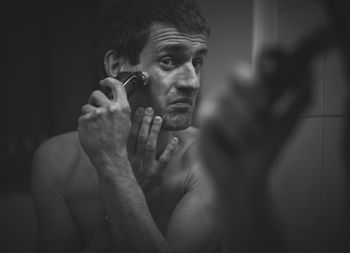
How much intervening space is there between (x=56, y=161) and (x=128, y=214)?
413 mm

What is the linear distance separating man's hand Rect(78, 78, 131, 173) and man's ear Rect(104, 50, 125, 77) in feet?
0.92

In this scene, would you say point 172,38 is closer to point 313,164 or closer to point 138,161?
point 138,161

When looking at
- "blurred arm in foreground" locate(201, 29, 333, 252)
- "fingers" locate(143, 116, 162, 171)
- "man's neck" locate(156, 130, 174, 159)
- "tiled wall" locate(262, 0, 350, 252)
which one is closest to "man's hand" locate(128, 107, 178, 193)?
"fingers" locate(143, 116, 162, 171)

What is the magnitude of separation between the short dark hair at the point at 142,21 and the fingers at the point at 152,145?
209mm

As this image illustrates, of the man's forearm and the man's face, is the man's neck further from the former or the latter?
the man's forearm

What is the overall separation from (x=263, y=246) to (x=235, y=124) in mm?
77

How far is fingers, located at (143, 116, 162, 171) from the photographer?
796 mm

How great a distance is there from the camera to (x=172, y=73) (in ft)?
2.74

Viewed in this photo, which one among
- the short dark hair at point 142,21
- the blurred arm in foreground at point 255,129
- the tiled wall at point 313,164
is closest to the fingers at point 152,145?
the short dark hair at point 142,21

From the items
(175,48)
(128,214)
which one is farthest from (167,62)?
(128,214)

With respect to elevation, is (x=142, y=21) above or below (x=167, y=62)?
above

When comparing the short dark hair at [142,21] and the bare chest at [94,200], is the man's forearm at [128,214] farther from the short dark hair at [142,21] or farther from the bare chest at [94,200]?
the short dark hair at [142,21]

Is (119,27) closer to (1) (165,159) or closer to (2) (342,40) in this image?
(1) (165,159)

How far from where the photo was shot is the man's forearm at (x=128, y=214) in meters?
0.65
